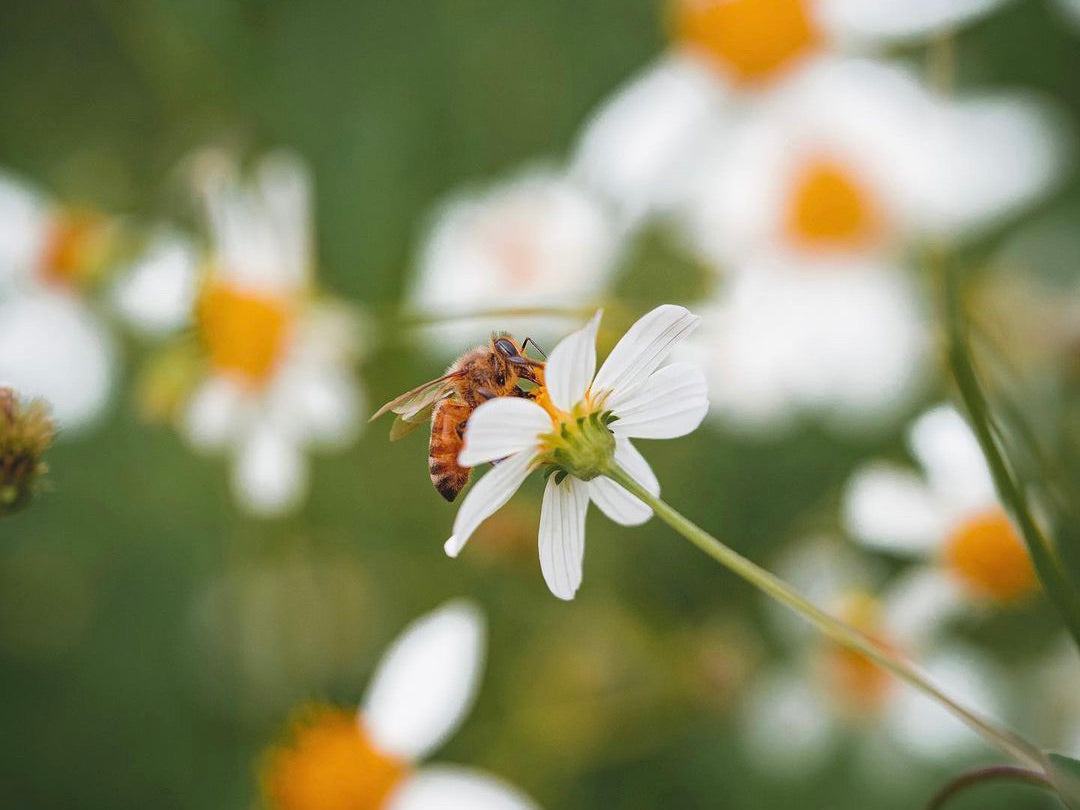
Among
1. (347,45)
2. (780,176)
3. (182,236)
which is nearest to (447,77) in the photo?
(347,45)

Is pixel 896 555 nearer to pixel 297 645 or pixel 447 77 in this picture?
pixel 297 645

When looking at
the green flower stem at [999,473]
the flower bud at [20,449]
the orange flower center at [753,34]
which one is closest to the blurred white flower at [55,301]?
the orange flower center at [753,34]

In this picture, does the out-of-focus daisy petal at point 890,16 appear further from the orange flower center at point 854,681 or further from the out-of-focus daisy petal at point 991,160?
the orange flower center at point 854,681

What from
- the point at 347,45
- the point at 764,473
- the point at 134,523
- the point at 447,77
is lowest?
the point at 764,473

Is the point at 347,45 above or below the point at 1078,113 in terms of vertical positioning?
above

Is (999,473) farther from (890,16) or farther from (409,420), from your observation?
(890,16)

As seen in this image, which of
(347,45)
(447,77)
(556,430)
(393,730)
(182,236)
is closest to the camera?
(556,430)
